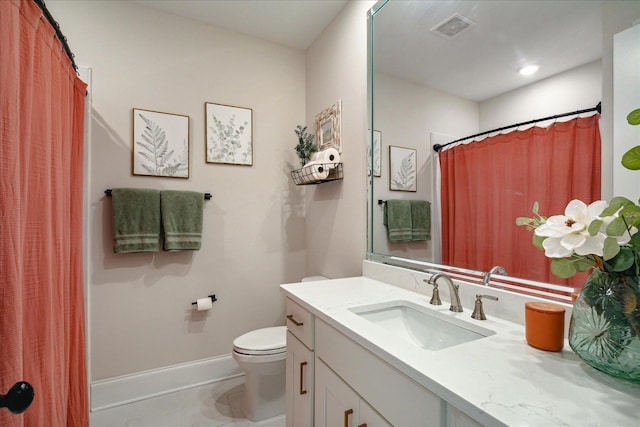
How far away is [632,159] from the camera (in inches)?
24.1

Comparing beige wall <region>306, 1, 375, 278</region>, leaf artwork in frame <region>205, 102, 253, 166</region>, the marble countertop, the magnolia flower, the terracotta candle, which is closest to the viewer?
the marble countertop

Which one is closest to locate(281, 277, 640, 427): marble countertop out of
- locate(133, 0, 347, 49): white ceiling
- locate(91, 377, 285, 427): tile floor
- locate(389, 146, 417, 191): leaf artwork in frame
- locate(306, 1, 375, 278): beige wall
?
locate(389, 146, 417, 191): leaf artwork in frame

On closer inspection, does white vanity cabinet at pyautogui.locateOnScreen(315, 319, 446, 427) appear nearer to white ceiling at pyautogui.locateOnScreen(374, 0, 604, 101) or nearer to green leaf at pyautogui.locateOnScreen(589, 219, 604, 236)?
green leaf at pyautogui.locateOnScreen(589, 219, 604, 236)

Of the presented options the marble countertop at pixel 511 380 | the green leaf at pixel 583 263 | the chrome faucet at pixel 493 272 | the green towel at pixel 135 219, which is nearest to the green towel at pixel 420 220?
the chrome faucet at pixel 493 272

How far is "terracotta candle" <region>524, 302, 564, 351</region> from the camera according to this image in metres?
0.78

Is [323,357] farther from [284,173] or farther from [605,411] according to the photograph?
[284,173]

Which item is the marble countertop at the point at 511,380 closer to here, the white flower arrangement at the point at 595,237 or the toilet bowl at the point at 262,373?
the white flower arrangement at the point at 595,237

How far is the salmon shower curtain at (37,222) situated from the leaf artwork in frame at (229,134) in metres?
0.91

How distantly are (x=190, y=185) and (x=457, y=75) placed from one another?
1.82 m

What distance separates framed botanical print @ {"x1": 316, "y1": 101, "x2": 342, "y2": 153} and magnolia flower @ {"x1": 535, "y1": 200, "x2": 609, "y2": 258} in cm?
149

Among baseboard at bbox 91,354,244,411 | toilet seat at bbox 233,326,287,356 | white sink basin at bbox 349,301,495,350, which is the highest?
white sink basin at bbox 349,301,495,350

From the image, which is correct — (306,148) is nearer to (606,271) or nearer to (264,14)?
(264,14)

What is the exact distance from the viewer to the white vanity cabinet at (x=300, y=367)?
1231mm

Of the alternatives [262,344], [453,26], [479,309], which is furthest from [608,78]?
[262,344]
